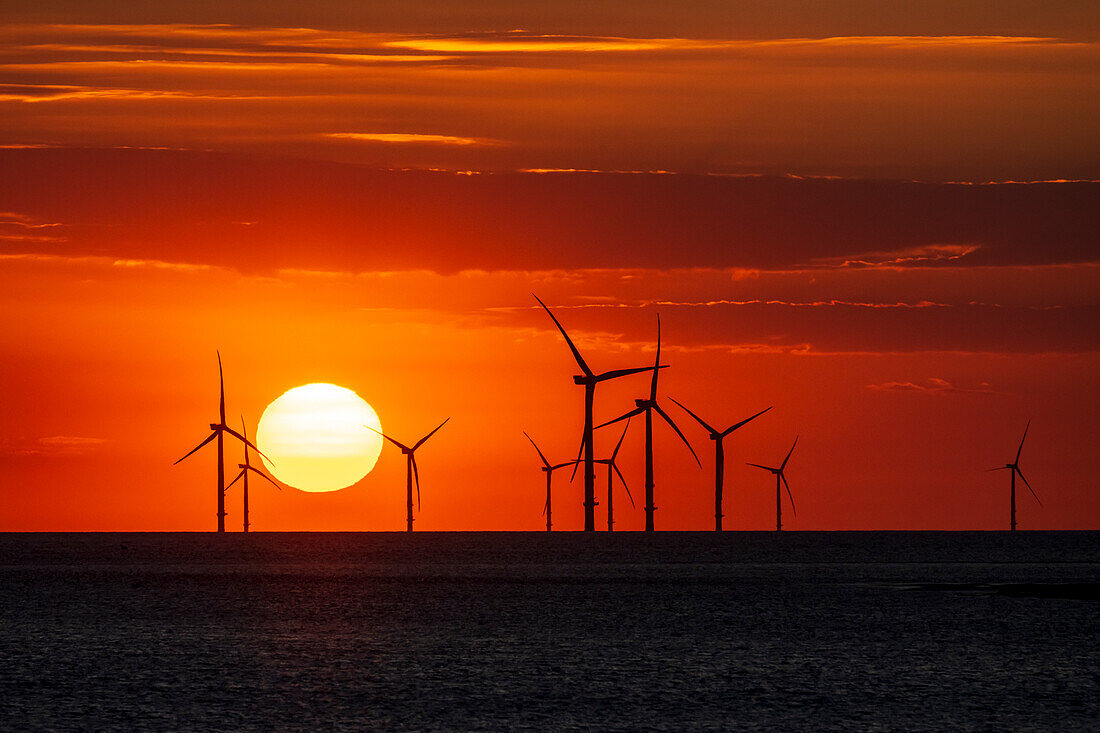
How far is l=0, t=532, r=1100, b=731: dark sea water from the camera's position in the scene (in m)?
24.4

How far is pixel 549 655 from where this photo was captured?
33.3 m

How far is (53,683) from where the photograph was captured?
92.6 feet

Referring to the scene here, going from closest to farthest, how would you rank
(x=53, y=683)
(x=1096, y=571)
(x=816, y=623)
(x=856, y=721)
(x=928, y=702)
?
(x=856, y=721), (x=928, y=702), (x=53, y=683), (x=816, y=623), (x=1096, y=571)

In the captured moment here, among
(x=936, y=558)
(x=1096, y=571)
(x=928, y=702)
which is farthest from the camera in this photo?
(x=936, y=558)

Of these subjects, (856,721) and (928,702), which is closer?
(856,721)

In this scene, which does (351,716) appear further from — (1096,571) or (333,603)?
(1096,571)

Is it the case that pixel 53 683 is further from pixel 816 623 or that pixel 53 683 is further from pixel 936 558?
pixel 936 558

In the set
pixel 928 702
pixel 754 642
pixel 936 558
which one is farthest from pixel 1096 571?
pixel 928 702

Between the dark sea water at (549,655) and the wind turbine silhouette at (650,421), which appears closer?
the dark sea water at (549,655)

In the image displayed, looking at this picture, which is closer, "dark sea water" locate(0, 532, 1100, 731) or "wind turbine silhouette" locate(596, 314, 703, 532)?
"dark sea water" locate(0, 532, 1100, 731)

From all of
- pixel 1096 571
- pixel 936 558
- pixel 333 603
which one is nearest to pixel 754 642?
pixel 333 603

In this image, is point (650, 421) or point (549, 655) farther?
point (650, 421)

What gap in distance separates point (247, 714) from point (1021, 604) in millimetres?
32159

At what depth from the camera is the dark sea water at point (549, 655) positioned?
24375 mm
